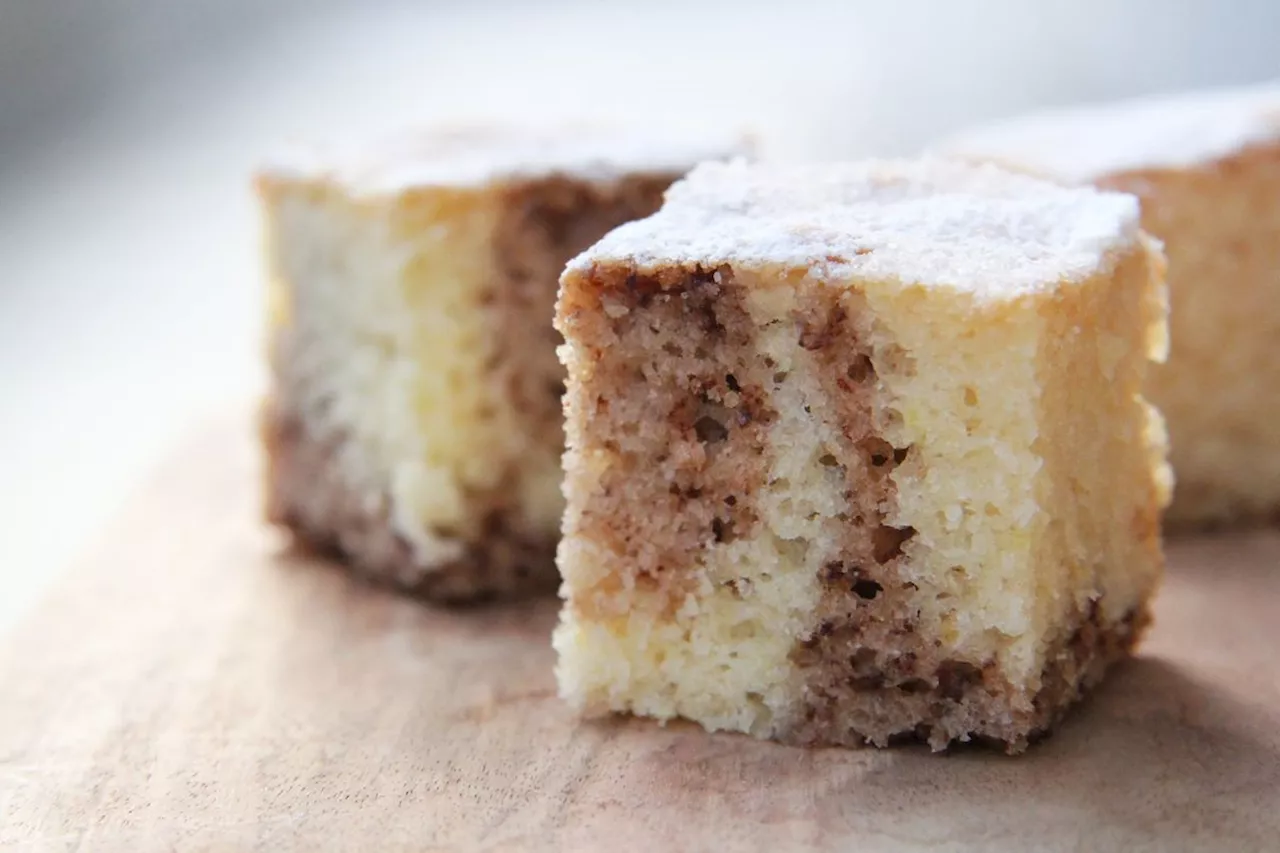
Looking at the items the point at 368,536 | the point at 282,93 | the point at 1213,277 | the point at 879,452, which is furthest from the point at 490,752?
the point at 282,93

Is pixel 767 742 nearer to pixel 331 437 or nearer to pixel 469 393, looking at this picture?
pixel 469 393

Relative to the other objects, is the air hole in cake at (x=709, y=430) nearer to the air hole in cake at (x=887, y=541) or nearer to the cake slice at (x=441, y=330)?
the air hole in cake at (x=887, y=541)

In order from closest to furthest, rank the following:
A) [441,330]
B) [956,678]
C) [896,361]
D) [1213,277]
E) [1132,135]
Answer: [896,361] → [956,678] → [441,330] → [1213,277] → [1132,135]

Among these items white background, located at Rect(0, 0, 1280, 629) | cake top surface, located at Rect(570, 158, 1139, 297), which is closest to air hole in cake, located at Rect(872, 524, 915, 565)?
cake top surface, located at Rect(570, 158, 1139, 297)

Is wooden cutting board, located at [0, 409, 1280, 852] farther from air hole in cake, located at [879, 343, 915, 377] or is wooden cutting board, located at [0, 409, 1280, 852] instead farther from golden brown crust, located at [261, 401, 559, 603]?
air hole in cake, located at [879, 343, 915, 377]

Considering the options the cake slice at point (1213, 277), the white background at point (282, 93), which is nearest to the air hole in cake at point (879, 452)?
the cake slice at point (1213, 277)

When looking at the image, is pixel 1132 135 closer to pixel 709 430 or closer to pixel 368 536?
pixel 709 430
